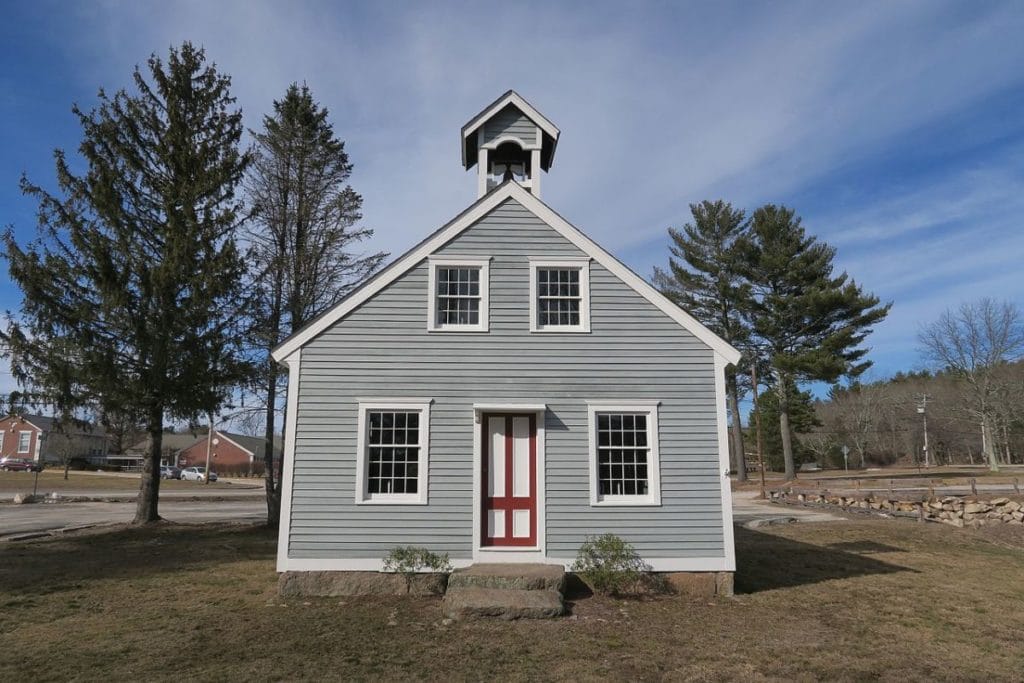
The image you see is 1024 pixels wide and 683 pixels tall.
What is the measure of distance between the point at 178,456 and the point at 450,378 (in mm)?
76398

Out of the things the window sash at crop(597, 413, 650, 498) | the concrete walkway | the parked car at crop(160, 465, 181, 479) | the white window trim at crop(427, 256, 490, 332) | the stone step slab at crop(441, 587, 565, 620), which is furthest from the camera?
the parked car at crop(160, 465, 181, 479)

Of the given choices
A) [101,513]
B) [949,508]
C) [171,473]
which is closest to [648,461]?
[949,508]

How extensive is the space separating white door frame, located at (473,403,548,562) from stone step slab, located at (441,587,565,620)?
122cm

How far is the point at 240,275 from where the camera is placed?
60.2 ft

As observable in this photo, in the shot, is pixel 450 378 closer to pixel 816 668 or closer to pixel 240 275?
pixel 816 668

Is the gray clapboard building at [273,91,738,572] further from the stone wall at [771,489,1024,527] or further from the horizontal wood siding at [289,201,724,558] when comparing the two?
the stone wall at [771,489,1024,527]

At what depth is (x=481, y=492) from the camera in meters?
10.6

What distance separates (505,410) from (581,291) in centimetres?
268

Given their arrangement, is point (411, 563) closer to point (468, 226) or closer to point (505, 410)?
point (505, 410)

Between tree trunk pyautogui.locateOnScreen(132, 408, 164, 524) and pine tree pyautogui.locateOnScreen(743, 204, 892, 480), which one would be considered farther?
pine tree pyautogui.locateOnScreen(743, 204, 892, 480)

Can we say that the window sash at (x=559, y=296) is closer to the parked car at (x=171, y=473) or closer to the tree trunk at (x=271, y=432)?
the tree trunk at (x=271, y=432)

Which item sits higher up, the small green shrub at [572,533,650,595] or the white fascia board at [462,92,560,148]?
the white fascia board at [462,92,560,148]

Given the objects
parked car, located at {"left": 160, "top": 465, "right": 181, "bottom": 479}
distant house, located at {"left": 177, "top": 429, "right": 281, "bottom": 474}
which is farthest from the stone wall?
distant house, located at {"left": 177, "top": 429, "right": 281, "bottom": 474}

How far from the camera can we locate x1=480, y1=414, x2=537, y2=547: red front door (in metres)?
10.6
